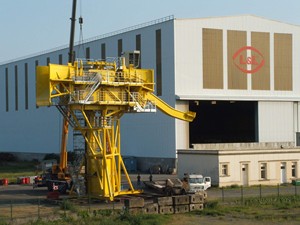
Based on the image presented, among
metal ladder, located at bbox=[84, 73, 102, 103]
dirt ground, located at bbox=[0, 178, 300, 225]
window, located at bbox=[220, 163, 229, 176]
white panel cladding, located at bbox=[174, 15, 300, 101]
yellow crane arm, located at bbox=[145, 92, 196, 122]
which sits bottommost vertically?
dirt ground, located at bbox=[0, 178, 300, 225]

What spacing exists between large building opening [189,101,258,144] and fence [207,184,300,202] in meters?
23.5

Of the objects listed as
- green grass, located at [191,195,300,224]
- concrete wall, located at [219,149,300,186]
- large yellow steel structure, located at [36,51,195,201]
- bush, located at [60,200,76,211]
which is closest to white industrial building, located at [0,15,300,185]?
concrete wall, located at [219,149,300,186]

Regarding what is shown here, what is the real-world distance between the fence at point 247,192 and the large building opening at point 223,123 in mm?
23515

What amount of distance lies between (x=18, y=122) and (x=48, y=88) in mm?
65330

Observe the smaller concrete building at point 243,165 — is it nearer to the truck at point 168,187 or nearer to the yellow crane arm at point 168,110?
the yellow crane arm at point 168,110

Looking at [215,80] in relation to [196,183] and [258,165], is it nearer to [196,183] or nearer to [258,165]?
[258,165]

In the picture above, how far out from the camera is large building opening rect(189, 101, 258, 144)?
266 feet

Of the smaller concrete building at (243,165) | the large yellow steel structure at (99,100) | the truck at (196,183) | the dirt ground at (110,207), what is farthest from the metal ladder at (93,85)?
the smaller concrete building at (243,165)

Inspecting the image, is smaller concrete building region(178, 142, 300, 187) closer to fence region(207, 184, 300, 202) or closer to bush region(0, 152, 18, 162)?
fence region(207, 184, 300, 202)

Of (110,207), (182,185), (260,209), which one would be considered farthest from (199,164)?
(110,207)

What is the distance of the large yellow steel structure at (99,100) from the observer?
45.9 meters

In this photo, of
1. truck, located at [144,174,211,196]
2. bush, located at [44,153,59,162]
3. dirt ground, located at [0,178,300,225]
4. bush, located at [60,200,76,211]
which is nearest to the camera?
dirt ground, located at [0,178,300,225]

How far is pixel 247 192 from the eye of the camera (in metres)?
53.2

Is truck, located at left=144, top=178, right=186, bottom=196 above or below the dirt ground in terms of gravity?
above
